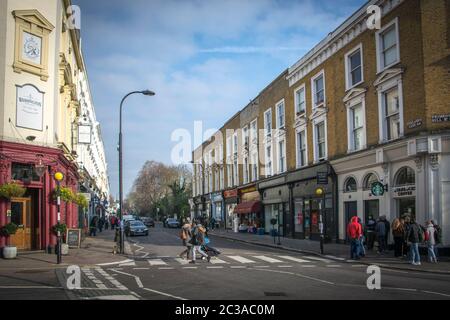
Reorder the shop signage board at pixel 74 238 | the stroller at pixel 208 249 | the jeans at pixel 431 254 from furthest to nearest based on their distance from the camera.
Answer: the shop signage board at pixel 74 238 < the stroller at pixel 208 249 < the jeans at pixel 431 254

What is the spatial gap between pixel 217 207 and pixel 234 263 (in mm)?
42047

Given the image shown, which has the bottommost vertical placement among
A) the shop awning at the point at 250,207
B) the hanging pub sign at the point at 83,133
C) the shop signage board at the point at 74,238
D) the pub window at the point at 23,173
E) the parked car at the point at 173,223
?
the parked car at the point at 173,223

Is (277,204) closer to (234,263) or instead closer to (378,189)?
(378,189)

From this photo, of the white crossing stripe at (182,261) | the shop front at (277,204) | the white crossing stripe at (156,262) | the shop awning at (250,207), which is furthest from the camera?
the shop awning at (250,207)

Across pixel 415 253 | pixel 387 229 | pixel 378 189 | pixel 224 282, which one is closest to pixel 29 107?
pixel 224 282

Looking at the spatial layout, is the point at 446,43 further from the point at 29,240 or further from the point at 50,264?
the point at 29,240

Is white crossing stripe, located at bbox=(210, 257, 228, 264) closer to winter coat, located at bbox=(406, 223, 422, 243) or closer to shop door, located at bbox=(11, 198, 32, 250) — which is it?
winter coat, located at bbox=(406, 223, 422, 243)

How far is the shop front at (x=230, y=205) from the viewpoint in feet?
168

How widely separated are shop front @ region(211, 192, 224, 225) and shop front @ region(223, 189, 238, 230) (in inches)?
71.1

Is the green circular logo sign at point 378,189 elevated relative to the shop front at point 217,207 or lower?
elevated

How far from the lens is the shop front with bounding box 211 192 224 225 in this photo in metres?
58.1


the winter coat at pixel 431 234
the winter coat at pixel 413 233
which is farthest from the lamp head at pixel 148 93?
the winter coat at pixel 431 234

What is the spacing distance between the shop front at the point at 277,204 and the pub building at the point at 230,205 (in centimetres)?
820

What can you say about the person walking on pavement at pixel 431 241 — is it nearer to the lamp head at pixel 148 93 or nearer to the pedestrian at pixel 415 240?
the pedestrian at pixel 415 240
